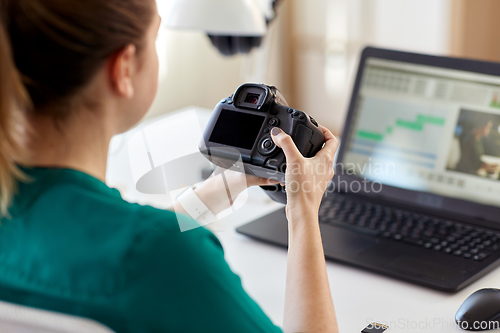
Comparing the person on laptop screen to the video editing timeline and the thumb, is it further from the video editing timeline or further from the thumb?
the thumb

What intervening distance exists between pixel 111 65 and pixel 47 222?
160mm

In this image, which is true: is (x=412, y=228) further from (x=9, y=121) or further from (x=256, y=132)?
(x=9, y=121)

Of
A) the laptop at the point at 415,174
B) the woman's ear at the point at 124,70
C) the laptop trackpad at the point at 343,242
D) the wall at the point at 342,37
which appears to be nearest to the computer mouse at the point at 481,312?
the laptop at the point at 415,174

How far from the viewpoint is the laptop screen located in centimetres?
98

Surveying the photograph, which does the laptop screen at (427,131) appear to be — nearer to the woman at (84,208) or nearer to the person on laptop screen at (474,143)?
the person on laptop screen at (474,143)

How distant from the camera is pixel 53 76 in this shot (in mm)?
499

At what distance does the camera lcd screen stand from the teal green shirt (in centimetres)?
30

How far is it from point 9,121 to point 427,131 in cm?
79

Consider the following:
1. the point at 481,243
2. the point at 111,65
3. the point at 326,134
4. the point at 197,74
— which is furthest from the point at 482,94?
the point at 197,74

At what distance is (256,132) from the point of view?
2.60 feet

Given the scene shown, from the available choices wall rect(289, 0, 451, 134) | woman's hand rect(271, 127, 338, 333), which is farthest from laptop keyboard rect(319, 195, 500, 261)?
wall rect(289, 0, 451, 134)

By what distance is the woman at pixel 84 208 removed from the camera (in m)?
0.47

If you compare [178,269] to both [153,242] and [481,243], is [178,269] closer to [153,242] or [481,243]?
[153,242]

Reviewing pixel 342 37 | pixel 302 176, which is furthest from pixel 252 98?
pixel 342 37
